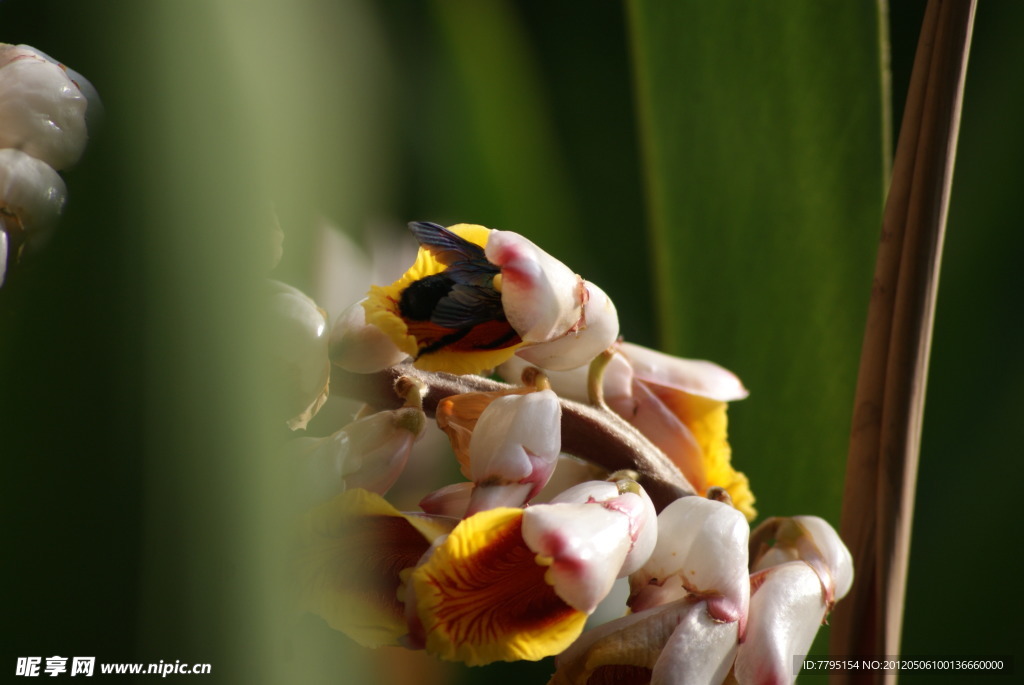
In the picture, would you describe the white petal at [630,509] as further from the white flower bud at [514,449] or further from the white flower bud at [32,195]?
the white flower bud at [32,195]

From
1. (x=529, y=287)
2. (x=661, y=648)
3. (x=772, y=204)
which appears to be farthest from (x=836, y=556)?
(x=772, y=204)

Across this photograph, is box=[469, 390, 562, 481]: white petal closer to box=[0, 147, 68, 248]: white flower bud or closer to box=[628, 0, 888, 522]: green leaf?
box=[0, 147, 68, 248]: white flower bud

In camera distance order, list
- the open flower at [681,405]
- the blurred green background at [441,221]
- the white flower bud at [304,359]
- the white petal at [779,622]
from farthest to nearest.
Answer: the open flower at [681,405]
the white petal at [779,622]
the white flower bud at [304,359]
the blurred green background at [441,221]

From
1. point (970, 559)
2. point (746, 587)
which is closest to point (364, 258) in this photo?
point (746, 587)

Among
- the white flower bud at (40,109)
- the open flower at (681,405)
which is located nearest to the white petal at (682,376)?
the open flower at (681,405)

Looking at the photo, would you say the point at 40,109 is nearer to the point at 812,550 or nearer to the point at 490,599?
the point at 490,599

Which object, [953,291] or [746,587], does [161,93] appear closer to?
[746,587]

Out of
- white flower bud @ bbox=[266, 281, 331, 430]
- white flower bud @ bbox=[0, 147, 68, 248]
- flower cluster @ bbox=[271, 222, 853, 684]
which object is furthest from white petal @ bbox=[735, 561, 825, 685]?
white flower bud @ bbox=[0, 147, 68, 248]
